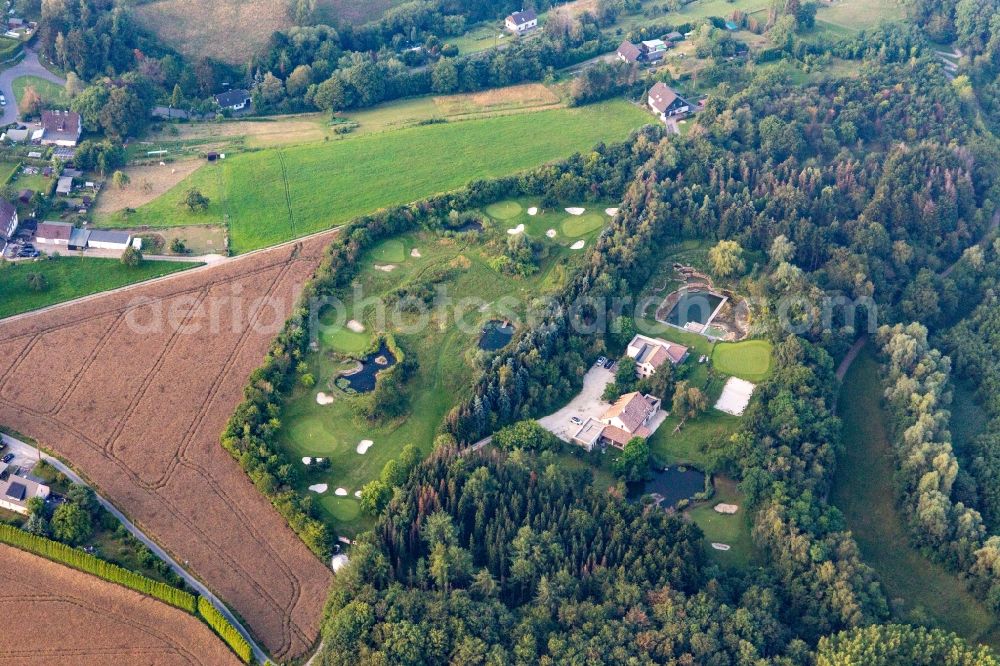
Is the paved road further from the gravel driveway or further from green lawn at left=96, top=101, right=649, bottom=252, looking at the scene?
the gravel driveway

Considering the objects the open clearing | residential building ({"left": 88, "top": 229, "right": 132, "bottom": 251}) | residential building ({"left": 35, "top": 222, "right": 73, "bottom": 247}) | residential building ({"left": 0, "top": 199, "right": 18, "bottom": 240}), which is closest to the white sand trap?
residential building ({"left": 88, "top": 229, "right": 132, "bottom": 251})

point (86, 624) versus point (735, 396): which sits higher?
point (86, 624)

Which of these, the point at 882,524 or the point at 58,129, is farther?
the point at 58,129

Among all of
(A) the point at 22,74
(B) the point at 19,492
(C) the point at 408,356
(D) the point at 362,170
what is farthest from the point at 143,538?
(A) the point at 22,74

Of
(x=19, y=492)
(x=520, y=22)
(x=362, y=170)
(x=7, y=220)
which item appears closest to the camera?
(x=19, y=492)

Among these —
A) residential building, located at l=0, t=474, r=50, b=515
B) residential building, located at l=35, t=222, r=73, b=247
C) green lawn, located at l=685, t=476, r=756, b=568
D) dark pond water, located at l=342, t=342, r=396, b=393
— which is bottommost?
green lawn, located at l=685, t=476, r=756, b=568

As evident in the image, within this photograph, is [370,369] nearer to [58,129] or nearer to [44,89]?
[58,129]

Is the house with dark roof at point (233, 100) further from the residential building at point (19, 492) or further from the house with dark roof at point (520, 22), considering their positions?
the residential building at point (19, 492)
